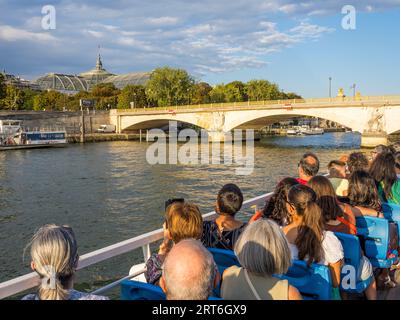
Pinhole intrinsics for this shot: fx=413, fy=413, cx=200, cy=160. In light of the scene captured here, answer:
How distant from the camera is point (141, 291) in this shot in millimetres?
2312

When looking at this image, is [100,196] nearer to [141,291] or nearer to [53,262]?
[141,291]

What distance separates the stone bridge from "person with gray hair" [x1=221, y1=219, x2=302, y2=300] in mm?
35079

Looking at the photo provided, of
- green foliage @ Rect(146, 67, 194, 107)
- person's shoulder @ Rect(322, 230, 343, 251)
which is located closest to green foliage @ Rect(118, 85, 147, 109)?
green foliage @ Rect(146, 67, 194, 107)

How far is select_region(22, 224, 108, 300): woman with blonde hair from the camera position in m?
1.89

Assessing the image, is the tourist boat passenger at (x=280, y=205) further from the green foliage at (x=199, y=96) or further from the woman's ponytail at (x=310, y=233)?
the green foliage at (x=199, y=96)

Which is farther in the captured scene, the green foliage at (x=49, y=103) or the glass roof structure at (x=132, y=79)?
the glass roof structure at (x=132, y=79)

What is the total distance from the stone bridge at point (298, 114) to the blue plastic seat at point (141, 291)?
116 ft

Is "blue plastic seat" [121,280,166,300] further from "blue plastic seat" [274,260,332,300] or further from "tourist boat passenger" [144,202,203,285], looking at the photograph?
"blue plastic seat" [274,260,332,300]

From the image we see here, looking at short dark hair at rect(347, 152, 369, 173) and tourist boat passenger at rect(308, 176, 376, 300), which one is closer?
tourist boat passenger at rect(308, 176, 376, 300)

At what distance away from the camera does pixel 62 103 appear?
7544cm

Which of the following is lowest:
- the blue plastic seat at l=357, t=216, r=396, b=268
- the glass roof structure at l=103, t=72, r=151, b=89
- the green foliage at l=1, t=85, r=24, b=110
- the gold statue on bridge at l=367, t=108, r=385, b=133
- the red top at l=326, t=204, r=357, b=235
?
the blue plastic seat at l=357, t=216, r=396, b=268

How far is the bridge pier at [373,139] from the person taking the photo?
34812 mm

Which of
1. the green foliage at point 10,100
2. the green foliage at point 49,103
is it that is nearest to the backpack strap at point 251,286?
the green foliage at point 10,100

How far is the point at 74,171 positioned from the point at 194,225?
2122 cm
